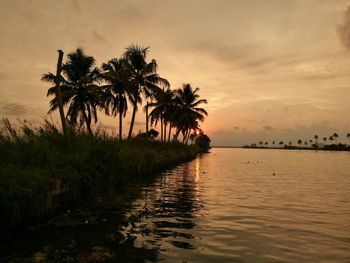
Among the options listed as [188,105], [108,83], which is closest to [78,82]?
[108,83]

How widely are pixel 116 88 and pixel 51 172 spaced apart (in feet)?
98.1

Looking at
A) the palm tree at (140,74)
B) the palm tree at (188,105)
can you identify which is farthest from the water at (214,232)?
the palm tree at (188,105)

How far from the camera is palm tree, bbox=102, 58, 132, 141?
129ft

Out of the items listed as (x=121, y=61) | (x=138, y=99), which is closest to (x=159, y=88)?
(x=138, y=99)

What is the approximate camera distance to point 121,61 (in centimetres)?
4172

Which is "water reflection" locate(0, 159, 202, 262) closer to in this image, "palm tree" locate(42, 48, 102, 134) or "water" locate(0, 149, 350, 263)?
"water" locate(0, 149, 350, 263)

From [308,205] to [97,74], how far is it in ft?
101

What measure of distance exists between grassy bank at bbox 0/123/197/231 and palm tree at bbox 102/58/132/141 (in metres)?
22.3

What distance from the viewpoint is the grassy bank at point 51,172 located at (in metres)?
8.65

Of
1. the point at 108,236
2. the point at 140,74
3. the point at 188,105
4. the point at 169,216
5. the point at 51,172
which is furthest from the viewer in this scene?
the point at 188,105

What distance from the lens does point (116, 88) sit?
1580 inches

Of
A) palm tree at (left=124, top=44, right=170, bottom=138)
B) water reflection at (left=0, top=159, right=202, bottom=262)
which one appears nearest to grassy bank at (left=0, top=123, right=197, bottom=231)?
water reflection at (left=0, top=159, right=202, bottom=262)

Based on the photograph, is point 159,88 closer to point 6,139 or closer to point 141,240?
point 6,139

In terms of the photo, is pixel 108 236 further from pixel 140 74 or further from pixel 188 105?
pixel 188 105
